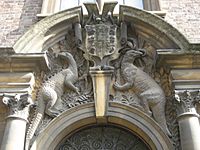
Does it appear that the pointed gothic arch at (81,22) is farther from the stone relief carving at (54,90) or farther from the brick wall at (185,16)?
the brick wall at (185,16)

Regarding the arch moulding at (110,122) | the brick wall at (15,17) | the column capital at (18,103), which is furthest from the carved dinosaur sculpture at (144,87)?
the brick wall at (15,17)

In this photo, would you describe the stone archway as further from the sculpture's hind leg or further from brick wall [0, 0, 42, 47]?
brick wall [0, 0, 42, 47]

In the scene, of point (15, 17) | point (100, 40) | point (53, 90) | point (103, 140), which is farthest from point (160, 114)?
point (15, 17)

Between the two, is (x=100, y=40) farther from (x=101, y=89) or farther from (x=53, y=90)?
(x=53, y=90)

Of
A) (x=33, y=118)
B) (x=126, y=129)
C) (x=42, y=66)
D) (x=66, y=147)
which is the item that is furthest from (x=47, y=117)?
(x=126, y=129)

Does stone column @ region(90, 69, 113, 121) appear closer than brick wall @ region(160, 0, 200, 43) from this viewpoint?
Yes

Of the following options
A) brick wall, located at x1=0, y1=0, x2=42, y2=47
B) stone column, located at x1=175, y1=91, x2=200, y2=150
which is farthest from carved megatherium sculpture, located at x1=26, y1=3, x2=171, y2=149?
brick wall, located at x1=0, y1=0, x2=42, y2=47

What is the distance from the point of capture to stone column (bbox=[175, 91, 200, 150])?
209 inches

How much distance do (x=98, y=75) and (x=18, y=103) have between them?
162 cm

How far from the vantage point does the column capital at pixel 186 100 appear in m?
5.69

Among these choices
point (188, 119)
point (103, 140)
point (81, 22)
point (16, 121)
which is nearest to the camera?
point (188, 119)

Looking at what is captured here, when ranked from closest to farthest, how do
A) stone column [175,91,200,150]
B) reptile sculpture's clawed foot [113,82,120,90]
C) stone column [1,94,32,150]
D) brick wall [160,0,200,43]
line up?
stone column [175,91,200,150]
stone column [1,94,32,150]
reptile sculpture's clawed foot [113,82,120,90]
brick wall [160,0,200,43]

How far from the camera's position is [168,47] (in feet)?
21.1

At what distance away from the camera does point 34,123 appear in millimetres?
5949
